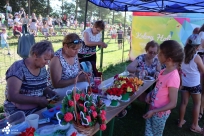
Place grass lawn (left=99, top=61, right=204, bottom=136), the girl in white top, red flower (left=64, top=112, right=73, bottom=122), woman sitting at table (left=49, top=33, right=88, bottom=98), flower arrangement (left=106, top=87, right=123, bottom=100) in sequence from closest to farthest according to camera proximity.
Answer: red flower (left=64, top=112, right=73, bottom=122)
flower arrangement (left=106, top=87, right=123, bottom=100)
woman sitting at table (left=49, top=33, right=88, bottom=98)
the girl in white top
grass lawn (left=99, top=61, right=204, bottom=136)

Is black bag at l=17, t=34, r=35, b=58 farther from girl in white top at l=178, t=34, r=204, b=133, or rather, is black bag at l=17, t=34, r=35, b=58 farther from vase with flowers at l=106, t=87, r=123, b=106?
girl in white top at l=178, t=34, r=204, b=133

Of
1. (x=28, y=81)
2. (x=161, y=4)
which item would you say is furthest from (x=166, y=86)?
(x=161, y=4)

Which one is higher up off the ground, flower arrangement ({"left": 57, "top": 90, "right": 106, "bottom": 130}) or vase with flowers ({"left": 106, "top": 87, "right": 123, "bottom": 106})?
flower arrangement ({"left": 57, "top": 90, "right": 106, "bottom": 130})

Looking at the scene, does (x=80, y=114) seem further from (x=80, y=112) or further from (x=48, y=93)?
(x=48, y=93)

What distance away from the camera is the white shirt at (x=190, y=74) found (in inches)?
101

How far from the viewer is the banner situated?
265 inches

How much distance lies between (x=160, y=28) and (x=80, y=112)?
6.86m

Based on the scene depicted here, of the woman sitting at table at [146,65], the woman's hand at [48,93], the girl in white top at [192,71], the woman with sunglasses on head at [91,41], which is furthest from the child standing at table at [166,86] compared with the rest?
the woman with sunglasses on head at [91,41]

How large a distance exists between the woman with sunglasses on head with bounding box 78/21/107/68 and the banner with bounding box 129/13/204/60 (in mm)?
3993

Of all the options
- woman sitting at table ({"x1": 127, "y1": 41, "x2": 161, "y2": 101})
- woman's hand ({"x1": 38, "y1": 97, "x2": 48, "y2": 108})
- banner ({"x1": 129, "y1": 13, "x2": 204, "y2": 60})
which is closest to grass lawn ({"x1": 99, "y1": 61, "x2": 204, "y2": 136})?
woman sitting at table ({"x1": 127, "y1": 41, "x2": 161, "y2": 101})

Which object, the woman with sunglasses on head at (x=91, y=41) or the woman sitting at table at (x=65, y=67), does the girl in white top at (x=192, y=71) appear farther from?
the woman with sunglasses on head at (x=91, y=41)

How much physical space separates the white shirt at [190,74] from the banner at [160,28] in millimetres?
4634

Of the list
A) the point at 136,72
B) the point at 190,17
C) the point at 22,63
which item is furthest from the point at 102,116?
the point at 190,17

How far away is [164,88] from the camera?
172 cm
